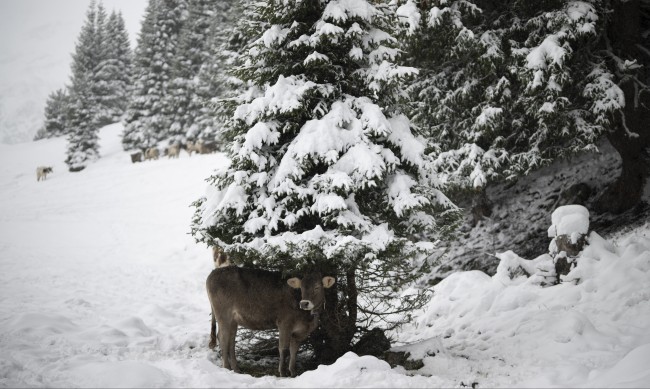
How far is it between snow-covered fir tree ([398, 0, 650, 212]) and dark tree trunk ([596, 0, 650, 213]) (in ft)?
0.17

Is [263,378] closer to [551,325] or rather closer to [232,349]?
[232,349]

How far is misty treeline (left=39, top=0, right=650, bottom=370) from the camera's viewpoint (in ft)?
20.0

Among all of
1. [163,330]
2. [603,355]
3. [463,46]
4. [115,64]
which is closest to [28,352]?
[163,330]

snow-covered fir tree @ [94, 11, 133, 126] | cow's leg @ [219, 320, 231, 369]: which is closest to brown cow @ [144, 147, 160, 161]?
snow-covered fir tree @ [94, 11, 133, 126]

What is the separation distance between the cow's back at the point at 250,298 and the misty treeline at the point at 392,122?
0.99ft

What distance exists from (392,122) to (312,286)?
9.63 ft

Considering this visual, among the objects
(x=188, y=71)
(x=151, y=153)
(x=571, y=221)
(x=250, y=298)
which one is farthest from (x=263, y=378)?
(x=188, y=71)

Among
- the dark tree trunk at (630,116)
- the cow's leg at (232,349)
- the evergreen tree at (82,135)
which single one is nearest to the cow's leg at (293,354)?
the cow's leg at (232,349)

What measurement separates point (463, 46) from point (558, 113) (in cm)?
302

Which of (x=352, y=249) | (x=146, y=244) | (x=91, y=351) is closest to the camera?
(x=352, y=249)

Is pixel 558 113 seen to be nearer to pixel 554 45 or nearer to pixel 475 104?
pixel 554 45

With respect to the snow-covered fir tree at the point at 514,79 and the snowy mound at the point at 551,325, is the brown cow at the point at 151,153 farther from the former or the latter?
the snowy mound at the point at 551,325

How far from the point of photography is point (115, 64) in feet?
176

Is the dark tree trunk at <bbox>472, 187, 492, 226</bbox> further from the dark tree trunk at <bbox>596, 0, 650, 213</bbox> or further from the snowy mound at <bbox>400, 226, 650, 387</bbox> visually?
the snowy mound at <bbox>400, 226, 650, 387</bbox>
